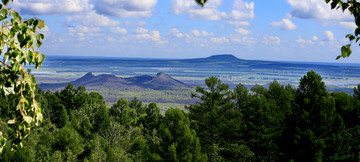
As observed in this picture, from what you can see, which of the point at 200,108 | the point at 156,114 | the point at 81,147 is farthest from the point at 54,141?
the point at 156,114

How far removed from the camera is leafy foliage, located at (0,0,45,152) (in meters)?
3.62

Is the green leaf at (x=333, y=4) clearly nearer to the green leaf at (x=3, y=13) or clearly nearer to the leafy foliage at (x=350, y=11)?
the leafy foliage at (x=350, y=11)

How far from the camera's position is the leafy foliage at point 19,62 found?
3615mm

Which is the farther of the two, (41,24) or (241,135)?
(241,135)

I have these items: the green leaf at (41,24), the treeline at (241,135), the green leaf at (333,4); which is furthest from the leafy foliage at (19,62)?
the treeline at (241,135)

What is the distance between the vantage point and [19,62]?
11.8 feet

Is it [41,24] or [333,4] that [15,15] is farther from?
[333,4]

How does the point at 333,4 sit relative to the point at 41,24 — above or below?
above

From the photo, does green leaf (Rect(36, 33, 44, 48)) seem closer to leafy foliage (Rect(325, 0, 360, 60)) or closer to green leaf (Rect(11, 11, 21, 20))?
green leaf (Rect(11, 11, 21, 20))

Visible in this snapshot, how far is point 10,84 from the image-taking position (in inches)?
151

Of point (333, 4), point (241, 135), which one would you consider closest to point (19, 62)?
point (333, 4)

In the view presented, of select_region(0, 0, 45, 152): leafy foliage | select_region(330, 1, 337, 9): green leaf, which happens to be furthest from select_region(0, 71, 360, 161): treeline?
select_region(330, 1, 337, 9): green leaf

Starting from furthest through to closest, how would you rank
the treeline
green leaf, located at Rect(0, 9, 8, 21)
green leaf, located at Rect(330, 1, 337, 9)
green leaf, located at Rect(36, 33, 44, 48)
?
1. the treeline
2. green leaf, located at Rect(330, 1, 337, 9)
3. green leaf, located at Rect(36, 33, 44, 48)
4. green leaf, located at Rect(0, 9, 8, 21)

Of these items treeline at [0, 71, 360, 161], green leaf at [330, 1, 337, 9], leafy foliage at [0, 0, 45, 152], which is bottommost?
treeline at [0, 71, 360, 161]
